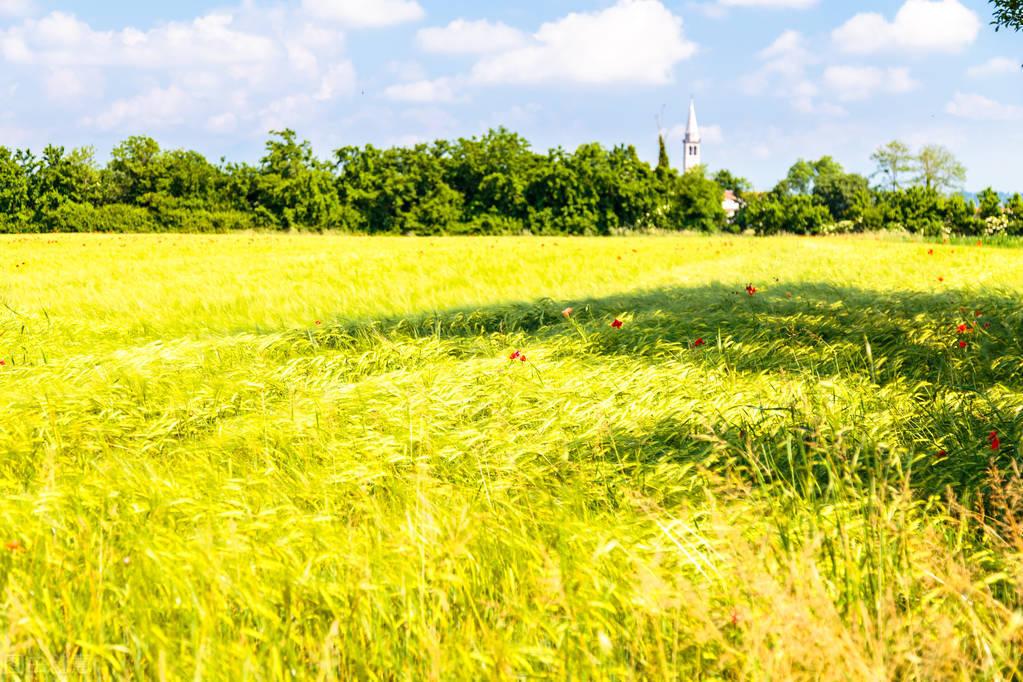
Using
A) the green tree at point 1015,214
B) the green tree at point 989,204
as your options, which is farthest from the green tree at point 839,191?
the green tree at point 1015,214

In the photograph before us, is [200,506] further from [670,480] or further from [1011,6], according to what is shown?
[1011,6]

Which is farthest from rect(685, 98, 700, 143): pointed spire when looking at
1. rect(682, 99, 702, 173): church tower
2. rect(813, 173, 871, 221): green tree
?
rect(813, 173, 871, 221): green tree

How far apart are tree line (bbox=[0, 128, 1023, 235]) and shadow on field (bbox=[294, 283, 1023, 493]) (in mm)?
24615

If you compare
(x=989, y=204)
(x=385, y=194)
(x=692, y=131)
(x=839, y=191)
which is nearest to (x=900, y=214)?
(x=989, y=204)

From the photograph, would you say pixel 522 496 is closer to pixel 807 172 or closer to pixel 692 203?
pixel 692 203

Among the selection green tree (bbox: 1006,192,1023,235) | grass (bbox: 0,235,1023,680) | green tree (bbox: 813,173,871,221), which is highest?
green tree (bbox: 813,173,871,221)

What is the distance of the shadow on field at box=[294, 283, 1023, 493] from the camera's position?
3531 millimetres

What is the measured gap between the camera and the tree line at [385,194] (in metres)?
31.1

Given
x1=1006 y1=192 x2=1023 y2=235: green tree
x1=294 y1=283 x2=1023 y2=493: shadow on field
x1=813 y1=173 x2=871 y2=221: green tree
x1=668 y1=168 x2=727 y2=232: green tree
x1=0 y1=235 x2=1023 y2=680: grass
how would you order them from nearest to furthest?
x1=0 y1=235 x2=1023 y2=680: grass → x1=294 y1=283 x2=1023 y2=493: shadow on field → x1=1006 y1=192 x2=1023 y2=235: green tree → x1=668 y1=168 x2=727 y2=232: green tree → x1=813 y1=173 x2=871 y2=221: green tree

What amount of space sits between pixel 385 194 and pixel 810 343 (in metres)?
28.5

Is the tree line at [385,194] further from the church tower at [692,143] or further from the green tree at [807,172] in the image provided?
the church tower at [692,143]

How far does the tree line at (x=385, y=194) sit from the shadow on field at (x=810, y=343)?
80.8ft

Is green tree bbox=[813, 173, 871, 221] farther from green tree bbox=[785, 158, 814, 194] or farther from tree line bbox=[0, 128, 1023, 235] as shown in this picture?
tree line bbox=[0, 128, 1023, 235]

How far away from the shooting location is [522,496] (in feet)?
9.96
